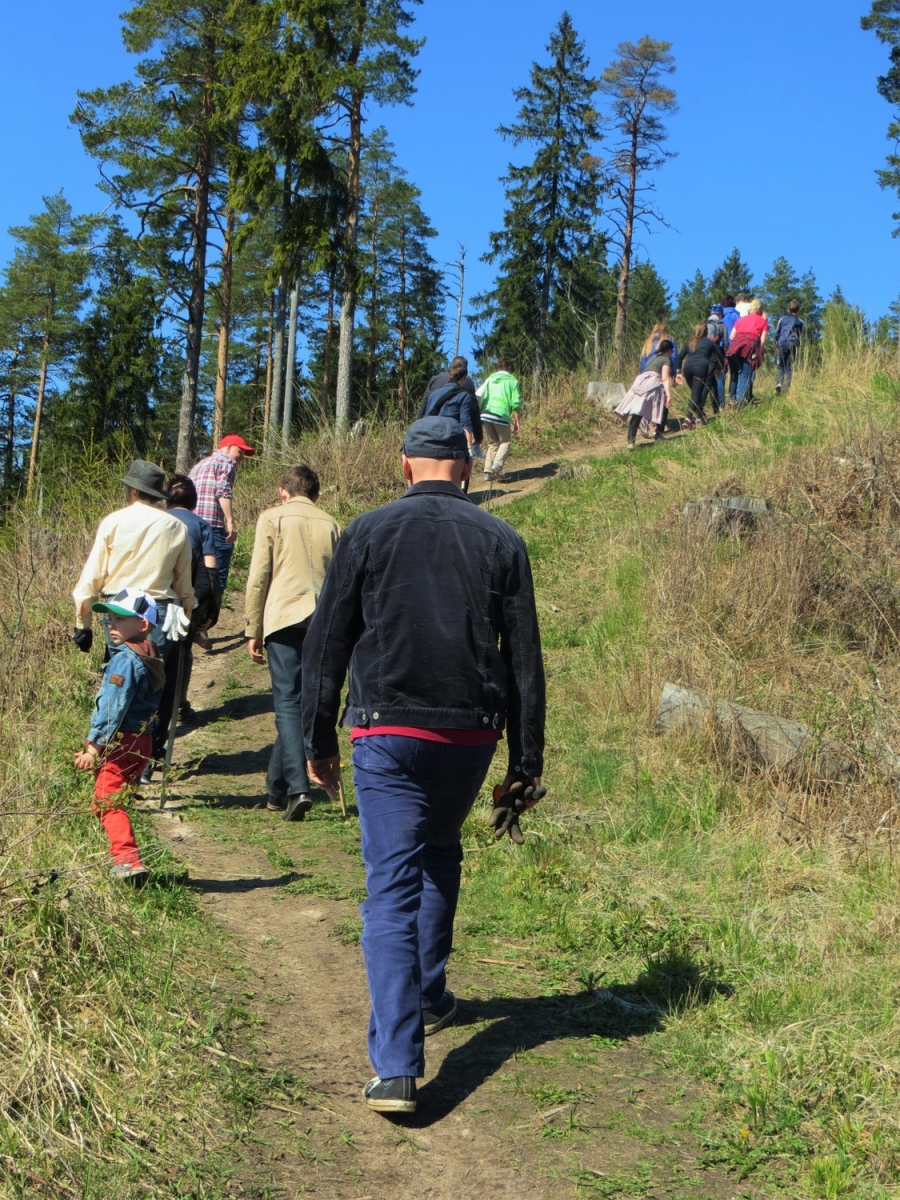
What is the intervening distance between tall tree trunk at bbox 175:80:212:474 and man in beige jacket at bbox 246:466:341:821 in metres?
19.3

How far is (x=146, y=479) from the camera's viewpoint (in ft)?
19.6

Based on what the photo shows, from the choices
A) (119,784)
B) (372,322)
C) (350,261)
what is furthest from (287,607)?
(372,322)

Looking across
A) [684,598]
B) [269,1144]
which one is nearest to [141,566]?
[269,1144]

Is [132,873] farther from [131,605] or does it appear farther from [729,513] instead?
[729,513]

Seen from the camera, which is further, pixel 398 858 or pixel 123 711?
pixel 123 711

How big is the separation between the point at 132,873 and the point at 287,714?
7.19ft

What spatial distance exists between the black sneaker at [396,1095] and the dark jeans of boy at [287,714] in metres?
3.39

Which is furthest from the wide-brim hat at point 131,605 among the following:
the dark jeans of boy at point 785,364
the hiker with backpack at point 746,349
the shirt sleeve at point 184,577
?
the dark jeans of boy at point 785,364

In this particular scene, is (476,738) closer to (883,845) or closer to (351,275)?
(883,845)

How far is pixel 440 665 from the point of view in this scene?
3383 millimetres

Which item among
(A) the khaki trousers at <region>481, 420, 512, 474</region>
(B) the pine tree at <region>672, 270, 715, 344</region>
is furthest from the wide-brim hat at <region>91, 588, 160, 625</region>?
(B) the pine tree at <region>672, 270, 715, 344</region>

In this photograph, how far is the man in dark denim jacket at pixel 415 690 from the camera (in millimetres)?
3324

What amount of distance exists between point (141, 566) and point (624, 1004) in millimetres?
3181

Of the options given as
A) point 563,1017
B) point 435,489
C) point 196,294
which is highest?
point 196,294
